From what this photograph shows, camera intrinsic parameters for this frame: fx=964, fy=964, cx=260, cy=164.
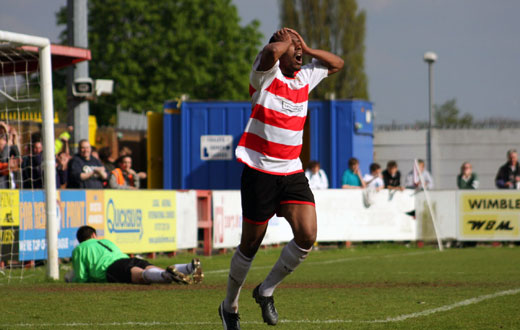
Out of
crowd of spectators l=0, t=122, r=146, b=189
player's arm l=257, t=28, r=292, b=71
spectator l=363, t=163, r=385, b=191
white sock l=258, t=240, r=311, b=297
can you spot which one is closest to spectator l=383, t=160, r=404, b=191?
spectator l=363, t=163, r=385, b=191

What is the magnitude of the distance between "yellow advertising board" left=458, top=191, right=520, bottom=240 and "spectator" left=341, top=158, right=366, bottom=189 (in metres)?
2.23

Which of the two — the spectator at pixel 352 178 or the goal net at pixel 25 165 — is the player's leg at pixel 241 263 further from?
the spectator at pixel 352 178

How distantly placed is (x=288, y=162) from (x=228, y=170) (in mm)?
16373

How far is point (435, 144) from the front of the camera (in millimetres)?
32406

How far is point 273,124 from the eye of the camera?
6.87 m

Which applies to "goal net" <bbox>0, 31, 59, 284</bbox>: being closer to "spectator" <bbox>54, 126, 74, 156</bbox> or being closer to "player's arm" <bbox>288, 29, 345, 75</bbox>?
"spectator" <bbox>54, 126, 74, 156</bbox>

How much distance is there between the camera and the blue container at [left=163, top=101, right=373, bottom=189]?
2283 cm

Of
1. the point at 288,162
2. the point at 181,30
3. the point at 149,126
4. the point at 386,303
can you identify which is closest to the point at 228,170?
the point at 149,126

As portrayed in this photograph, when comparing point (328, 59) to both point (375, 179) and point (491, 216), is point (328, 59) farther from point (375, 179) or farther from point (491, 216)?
point (491, 216)

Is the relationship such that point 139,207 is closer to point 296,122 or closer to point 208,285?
point 208,285

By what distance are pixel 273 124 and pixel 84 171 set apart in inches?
362

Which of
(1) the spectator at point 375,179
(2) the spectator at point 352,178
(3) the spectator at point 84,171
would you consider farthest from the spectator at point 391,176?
(3) the spectator at point 84,171

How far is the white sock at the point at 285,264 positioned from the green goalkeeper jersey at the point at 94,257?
461 cm

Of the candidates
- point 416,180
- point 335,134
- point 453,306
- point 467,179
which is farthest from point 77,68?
point 453,306
